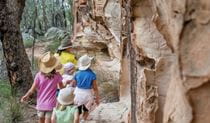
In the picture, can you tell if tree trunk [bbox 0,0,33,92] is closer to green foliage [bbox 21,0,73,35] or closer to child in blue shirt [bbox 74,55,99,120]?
child in blue shirt [bbox 74,55,99,120]

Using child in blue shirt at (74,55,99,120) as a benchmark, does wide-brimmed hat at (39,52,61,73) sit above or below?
above

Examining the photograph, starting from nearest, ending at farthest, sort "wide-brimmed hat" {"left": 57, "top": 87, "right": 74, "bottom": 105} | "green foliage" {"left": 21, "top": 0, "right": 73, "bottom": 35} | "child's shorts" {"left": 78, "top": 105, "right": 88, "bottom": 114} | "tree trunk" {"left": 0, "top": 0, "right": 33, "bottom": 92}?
"wide-brimmed hat" {"left": 57, "top": 87, "right": 74, "bottom": 105} < "child's shorts" {"left": 78, "top": 105, "right": 88, "bottom": 114} < "tree trunk" {"left": 0, "top": 0, "right": 33, "bottom": 92} < "green foliage" {"left": 21, "top": 0, "right": 73, "bottom": 35}

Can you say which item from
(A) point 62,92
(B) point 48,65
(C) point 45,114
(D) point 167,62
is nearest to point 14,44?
(B) point 48,65

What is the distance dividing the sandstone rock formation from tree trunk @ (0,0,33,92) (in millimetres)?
1770

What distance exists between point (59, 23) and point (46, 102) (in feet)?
95.0

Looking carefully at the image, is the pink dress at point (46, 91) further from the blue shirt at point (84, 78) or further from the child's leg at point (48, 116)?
the blue shirt at point (84, 78)

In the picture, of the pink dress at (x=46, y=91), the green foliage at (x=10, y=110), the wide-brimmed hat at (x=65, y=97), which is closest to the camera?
the wide-brimmed hat at (x=65, y=97)

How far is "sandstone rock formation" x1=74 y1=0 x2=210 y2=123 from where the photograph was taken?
2.44 meters

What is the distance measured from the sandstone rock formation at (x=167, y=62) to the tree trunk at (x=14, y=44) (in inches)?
69.7

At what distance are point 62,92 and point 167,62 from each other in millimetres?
1723

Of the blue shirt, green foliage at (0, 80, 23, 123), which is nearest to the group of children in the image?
the blue shirt

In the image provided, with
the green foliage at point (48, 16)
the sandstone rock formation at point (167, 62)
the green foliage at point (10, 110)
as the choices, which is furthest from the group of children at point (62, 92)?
the green foliage at point (48, 16)

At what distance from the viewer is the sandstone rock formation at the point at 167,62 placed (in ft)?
8.02

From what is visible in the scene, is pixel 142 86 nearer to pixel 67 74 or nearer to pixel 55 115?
pixel 55 115
